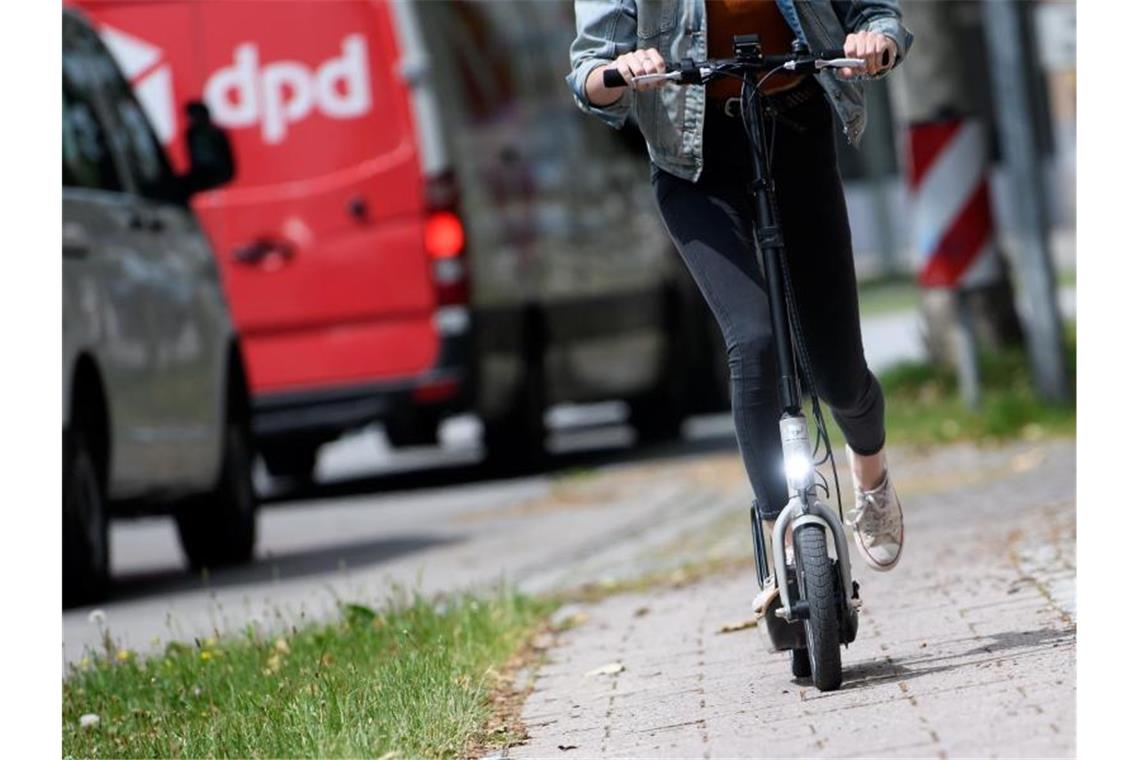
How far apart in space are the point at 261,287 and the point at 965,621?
7.52 m

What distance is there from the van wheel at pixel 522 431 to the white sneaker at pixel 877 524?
8200mm

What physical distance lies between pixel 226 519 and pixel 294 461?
192 inches

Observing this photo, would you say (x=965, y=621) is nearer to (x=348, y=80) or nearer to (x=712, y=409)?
(x=348, y=80)

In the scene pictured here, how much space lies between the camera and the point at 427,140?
13.2 meters

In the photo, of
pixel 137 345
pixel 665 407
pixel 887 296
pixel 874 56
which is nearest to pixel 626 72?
pixel 874 56

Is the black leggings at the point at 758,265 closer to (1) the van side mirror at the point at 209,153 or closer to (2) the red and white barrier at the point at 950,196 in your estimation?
(1) the van side mirror at the point at 209,153

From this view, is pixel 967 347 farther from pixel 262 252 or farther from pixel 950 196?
pixel 262 252

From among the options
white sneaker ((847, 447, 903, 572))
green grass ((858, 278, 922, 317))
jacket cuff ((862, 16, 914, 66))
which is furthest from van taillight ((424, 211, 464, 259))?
green grass ((858, 278, 922, 317))

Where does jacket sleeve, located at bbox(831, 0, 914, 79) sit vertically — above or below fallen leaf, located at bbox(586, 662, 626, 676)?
above

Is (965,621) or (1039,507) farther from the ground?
(965,621)

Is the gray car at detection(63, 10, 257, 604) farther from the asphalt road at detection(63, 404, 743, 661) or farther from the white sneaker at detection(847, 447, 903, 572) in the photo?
the white sneaker at detection(847, 447, 903, 572)

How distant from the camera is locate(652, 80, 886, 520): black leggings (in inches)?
215

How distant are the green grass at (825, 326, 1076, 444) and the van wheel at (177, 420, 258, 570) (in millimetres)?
3533
